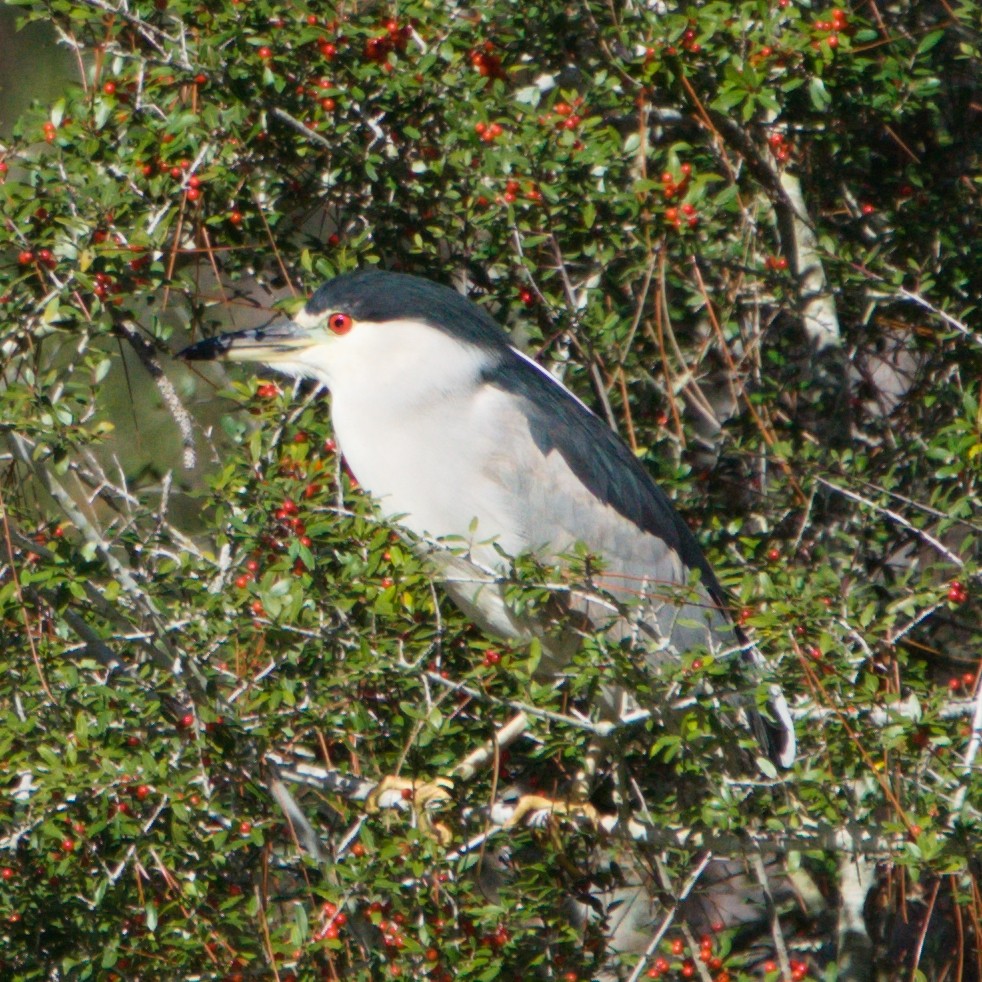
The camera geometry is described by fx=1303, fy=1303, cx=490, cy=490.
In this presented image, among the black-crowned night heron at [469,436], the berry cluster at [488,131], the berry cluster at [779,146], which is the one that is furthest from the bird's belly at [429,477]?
the berry cluster at [779,146]

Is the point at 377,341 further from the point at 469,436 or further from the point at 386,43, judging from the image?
the point at 386,43

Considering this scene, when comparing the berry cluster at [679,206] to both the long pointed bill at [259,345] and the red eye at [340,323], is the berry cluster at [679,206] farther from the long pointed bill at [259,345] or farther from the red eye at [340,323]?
the long pointed bill at [259,345]

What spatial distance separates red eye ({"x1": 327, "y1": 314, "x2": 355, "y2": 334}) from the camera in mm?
2600

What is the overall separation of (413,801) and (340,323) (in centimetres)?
109

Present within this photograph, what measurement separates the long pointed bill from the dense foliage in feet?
0.26

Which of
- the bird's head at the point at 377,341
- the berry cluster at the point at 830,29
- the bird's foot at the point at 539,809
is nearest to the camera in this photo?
the berry cluster at the point at 830,29

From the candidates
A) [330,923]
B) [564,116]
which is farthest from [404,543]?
[564,116]

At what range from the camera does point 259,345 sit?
2.65 metres

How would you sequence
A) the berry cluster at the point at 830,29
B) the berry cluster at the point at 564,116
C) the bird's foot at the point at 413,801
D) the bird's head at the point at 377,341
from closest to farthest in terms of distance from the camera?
the bird's foot at the point at 413,801 < the berry cluster at the point at 830,29 < the berry cluster at the point at 564,116 < the bird's head at the point at 377,341

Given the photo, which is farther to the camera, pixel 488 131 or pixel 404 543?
pixel 488 131

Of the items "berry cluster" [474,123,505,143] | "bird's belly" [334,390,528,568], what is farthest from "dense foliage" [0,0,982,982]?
"bird's belly" [334,390,528,568]

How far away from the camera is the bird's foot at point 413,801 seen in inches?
76.6

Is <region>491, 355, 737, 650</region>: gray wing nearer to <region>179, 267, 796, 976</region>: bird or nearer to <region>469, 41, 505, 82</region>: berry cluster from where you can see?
<region>179, 267, 796, 976</region>: bird

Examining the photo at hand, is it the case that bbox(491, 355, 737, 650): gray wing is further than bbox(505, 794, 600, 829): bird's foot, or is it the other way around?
bbox(491, 355, 737, 650): gray wing
